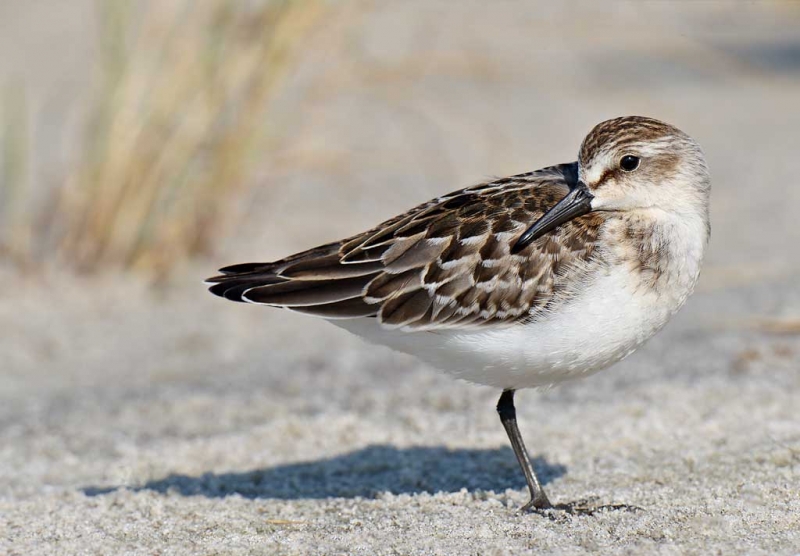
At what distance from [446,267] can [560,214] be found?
0.56m

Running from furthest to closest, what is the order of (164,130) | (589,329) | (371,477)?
(164,130) → (371,477) → (589,329)

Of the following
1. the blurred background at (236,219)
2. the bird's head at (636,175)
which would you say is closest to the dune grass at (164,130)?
the blurred background at (236,219)

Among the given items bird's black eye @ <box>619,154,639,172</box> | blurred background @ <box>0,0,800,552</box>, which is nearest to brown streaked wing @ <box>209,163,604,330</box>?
bird's black eye @ <box>619,154,639,172</box>

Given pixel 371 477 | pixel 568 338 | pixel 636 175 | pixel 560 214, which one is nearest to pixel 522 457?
pixel 568 338

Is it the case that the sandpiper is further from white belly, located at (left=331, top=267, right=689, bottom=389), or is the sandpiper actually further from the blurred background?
the blurred background

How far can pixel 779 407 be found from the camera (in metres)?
6.18

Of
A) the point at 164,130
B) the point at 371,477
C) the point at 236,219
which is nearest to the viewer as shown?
the point at 371,477

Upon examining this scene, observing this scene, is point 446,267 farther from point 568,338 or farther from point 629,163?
point 629,163

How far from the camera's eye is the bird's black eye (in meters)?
5.13

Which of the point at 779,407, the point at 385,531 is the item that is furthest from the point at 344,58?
the point at 385,531

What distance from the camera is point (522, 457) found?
17.2ft

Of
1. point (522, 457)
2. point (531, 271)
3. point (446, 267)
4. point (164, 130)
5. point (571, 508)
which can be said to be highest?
point (164, 130)

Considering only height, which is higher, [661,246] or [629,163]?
[629,163]

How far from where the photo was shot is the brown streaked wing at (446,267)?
4980 mm
